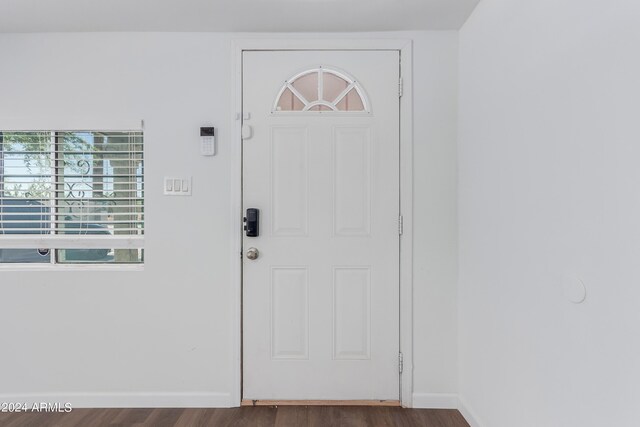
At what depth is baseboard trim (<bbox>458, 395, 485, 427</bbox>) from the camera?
175 cm

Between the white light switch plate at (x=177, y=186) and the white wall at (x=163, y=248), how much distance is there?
0.14ft

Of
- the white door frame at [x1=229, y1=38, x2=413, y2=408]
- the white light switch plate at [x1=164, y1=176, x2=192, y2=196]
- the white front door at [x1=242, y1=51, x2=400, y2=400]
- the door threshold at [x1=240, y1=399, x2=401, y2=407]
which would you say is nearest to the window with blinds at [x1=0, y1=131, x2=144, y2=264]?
the white light switch plate at [x1=164, y1=176, x2=192, y2=196]

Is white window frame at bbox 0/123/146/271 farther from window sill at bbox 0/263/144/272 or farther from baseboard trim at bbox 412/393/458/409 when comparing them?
baseboard trim at bbox 412/393/458/409

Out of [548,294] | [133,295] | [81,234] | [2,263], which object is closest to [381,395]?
[548,294]

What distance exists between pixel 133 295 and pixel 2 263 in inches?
33.2

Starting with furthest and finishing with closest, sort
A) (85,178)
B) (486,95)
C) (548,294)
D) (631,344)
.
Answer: (85,178), (486,95), (548,294), (631,344)

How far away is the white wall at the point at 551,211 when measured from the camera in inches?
37.3

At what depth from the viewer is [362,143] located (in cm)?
197

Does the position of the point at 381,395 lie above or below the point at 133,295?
below

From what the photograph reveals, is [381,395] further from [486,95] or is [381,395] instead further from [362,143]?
[486,95]

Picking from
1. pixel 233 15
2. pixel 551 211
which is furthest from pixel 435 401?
pixel 233 15

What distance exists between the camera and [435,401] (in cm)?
196

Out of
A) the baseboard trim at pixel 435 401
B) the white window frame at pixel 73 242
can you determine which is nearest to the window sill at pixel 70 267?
the white window frame at pixel 73 242

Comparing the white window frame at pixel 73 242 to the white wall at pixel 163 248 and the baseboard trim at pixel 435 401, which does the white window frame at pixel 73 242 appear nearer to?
the white wall at pixel 163 248
